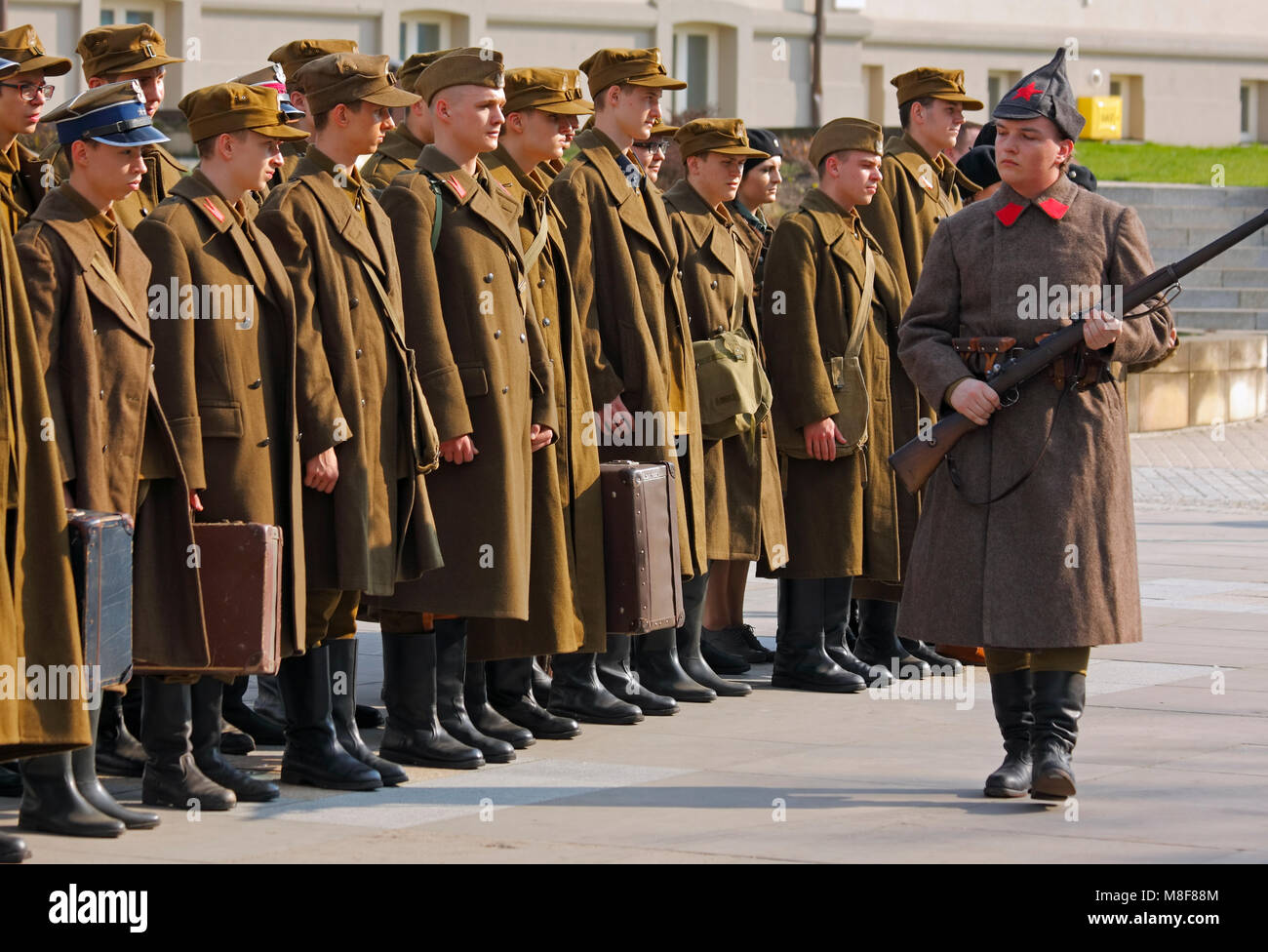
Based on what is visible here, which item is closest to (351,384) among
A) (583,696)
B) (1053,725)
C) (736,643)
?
(583,696)

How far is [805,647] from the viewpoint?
952 cm

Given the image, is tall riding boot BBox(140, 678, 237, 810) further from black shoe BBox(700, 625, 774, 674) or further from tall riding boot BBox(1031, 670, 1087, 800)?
black shoe BBox(700, 625, 774, 674)

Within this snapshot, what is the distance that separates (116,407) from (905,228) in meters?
4.62

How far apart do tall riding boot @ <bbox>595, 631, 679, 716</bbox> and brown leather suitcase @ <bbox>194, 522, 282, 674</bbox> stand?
2.27m

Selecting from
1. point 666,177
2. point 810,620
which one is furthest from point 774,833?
point 666,177

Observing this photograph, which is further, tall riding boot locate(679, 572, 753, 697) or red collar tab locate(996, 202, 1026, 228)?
tall riding boot locate(679, 572, 753, 697)

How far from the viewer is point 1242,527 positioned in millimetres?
15438

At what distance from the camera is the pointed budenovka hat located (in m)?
7.05

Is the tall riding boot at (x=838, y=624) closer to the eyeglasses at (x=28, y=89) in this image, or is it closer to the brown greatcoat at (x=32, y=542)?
the eyeglasses at (x=28, y=89)

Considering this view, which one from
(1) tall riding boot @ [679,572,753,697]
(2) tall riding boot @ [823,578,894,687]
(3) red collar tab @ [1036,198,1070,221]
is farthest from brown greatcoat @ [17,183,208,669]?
(2) tall riding boot @ [823,578,894,687]

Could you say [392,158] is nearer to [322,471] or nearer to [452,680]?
[322,471]

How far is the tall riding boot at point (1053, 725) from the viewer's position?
6883mm

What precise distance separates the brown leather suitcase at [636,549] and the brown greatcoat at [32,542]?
8.47 ft

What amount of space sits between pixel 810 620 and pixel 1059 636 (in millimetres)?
2705
